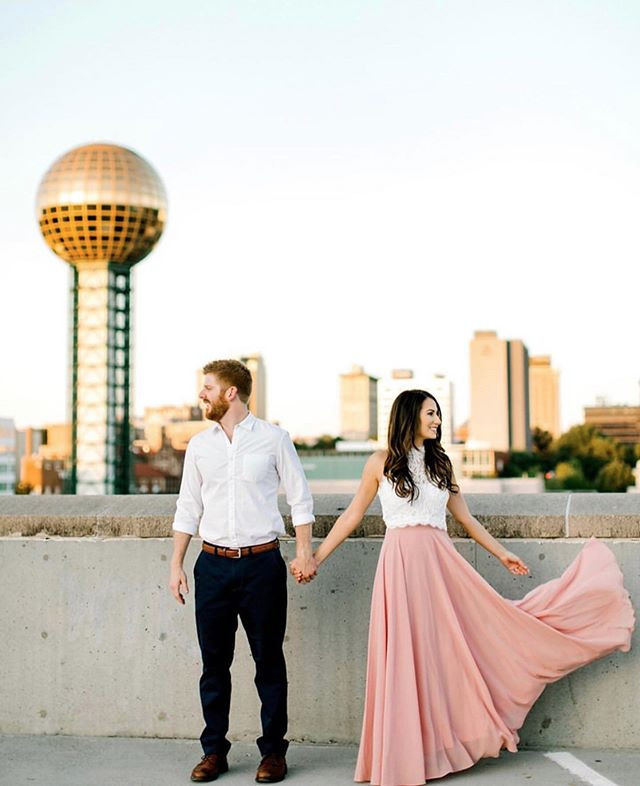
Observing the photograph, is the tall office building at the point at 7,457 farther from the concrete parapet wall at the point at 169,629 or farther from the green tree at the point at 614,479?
the concrete parapet wall at the point at 169,629

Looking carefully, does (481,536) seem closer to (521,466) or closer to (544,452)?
(521,466)

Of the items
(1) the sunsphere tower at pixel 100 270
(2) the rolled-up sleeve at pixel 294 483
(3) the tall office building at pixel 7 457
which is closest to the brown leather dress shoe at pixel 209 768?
(2) the rolled-up sleeve at pixel 294 483

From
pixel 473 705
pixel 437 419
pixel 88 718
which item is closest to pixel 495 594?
pixel 473 705

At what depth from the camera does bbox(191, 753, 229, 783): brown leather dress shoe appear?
532 cm

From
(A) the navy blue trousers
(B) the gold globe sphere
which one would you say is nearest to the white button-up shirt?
(A) the navy blue trousers

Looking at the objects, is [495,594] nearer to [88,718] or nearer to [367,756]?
[367,756]

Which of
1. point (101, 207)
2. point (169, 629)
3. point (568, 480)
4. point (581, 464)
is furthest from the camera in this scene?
point (101, 207)

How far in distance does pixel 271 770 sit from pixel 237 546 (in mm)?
1064

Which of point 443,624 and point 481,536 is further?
point 481,536

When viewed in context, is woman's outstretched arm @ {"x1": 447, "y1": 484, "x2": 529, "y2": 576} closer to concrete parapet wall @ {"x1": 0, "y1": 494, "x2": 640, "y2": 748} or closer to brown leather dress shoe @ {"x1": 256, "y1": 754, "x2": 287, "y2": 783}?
concrete parapet wall @ {"x1": 0, "y1": 494, "x2": 640, "y2": 748}

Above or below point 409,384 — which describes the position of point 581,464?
below

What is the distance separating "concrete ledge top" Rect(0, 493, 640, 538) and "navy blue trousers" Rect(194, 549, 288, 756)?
75 centimetres

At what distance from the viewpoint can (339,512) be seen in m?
5.95

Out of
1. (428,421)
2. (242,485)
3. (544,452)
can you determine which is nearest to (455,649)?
(428,421)
